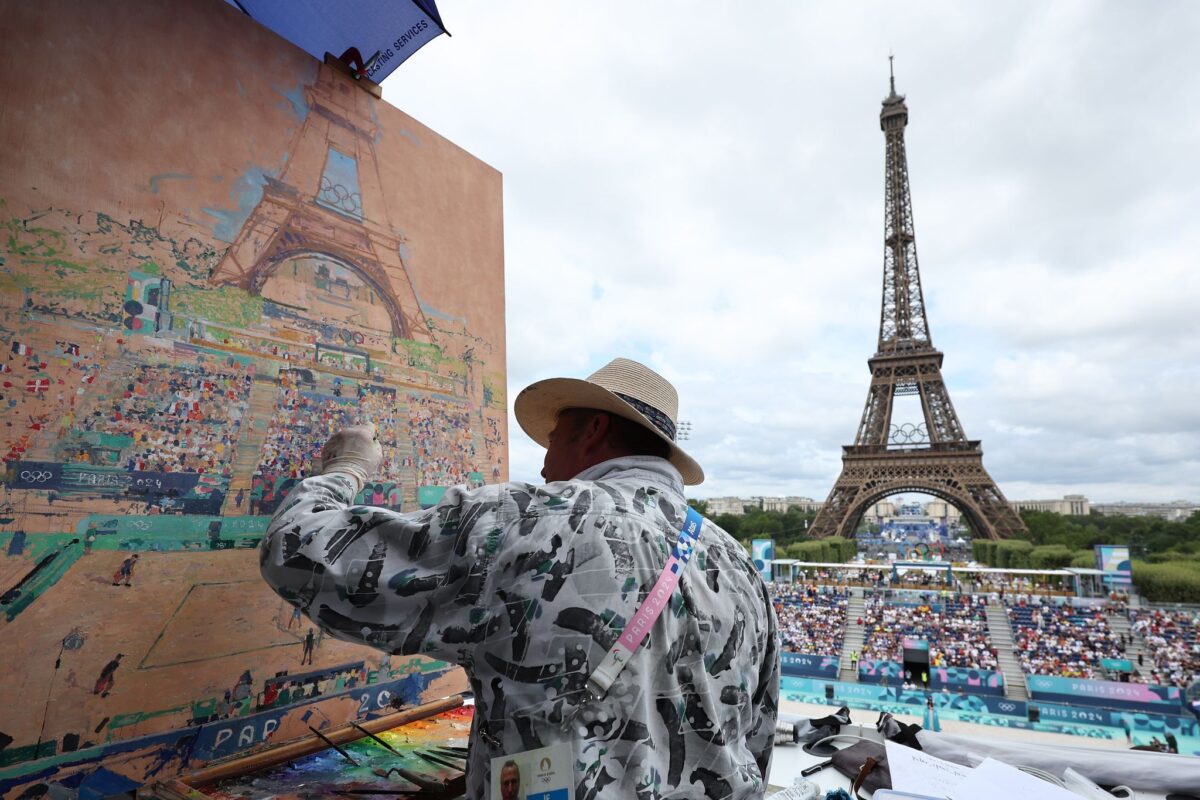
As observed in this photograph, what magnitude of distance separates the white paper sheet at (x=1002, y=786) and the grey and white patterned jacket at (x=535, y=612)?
3.30 ft

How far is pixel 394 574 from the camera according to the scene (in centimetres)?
99

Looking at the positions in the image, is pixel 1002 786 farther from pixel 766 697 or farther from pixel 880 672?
pixel 880 672

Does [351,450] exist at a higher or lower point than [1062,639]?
higher

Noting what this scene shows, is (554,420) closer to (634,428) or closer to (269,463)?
(634,428)

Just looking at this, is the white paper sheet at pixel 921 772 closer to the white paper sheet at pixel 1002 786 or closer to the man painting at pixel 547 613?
the white paper sheet at pixel 1002 786

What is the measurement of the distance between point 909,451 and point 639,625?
69.8ft

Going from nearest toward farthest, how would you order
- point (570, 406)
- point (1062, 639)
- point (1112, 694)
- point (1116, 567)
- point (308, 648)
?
point (570, 406) < point (308, 648) < point (1112, 694) < point (1062, 639) < point (1116, 567)

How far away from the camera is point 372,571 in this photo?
99 centimetres

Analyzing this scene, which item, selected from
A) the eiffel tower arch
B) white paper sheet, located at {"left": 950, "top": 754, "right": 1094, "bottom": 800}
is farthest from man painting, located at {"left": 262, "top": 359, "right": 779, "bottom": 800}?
white paper sheet, located at {"left": 950, "top": 754, "right": 1094, "bottom": 800}

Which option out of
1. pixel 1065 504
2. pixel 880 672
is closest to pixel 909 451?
pixel 880 672

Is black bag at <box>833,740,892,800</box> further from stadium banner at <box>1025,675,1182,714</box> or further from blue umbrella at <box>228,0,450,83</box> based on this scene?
stadium banner at <box>1025,675,1182,714</box>

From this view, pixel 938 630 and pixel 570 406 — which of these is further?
pixel 938 630

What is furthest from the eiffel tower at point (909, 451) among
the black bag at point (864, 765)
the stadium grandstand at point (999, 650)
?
the black bag at point (864, 765)

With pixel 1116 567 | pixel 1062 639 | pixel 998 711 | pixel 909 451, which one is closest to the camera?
pixel 998 711
